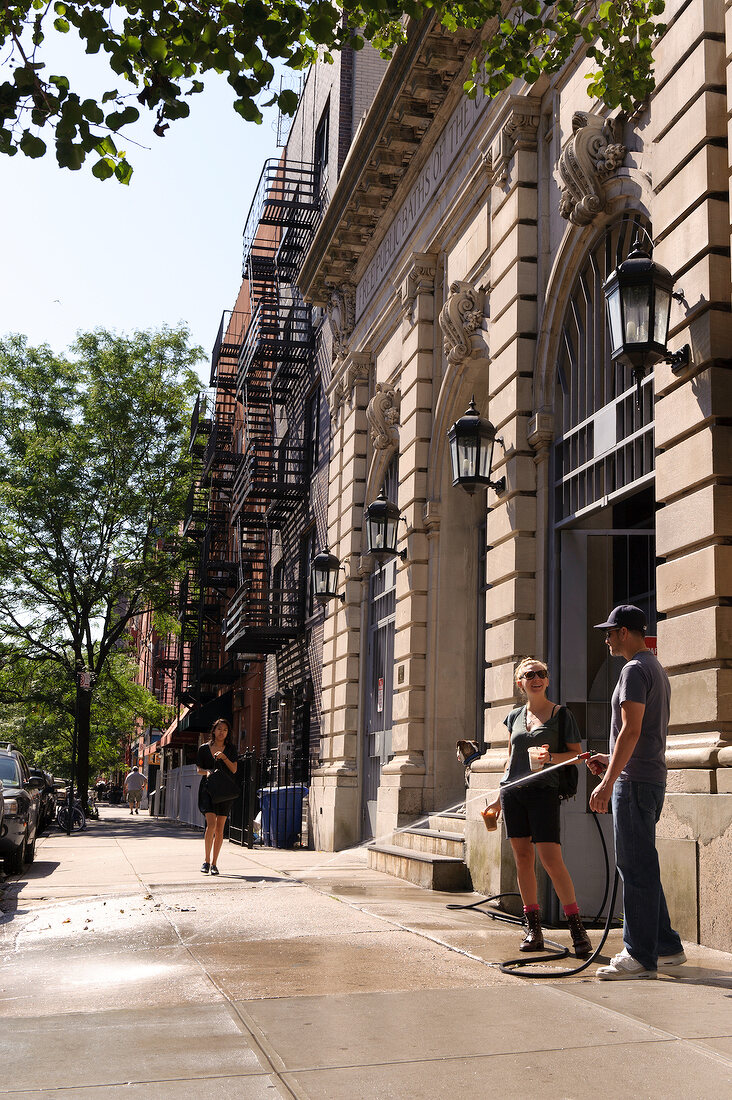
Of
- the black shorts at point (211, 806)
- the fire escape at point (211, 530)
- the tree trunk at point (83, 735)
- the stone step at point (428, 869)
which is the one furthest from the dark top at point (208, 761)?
the fire escape at point (211, 530)

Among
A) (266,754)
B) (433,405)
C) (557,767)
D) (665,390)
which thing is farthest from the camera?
(266,754)

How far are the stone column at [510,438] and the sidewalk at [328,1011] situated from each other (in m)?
2.62

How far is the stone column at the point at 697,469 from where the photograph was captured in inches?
277

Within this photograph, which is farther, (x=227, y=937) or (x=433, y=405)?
(x=433, y=405)

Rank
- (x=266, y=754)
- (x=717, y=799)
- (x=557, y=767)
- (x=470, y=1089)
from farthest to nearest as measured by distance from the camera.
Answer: (x=266, y=754)
(x=717, y=799)
(x=557, y=767)
(x=470, y=1089)

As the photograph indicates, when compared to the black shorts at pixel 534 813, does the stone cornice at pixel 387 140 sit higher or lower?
higher

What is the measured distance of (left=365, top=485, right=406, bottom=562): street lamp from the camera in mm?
14977

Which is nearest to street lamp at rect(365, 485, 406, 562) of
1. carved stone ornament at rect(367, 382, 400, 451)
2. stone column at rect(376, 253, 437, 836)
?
stone column at rect(376, 253, 437, 836)

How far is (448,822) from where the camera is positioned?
13.1 meters

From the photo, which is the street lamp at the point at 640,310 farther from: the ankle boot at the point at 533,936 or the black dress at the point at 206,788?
the black dress at the point at 206,788

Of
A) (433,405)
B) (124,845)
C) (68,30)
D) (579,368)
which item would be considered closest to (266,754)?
(124,845)

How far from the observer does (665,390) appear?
26.9 ft

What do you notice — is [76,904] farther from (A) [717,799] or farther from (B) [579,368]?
(B) [579,368]

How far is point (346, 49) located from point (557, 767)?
20149 mm
